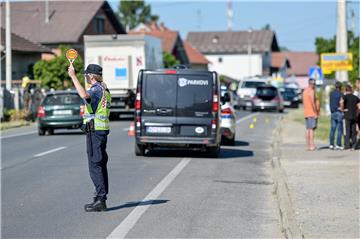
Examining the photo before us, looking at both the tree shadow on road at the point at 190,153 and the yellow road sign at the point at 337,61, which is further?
the yellow road sign at the point at 337,61

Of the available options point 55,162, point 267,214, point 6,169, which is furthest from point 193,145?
point 267,214

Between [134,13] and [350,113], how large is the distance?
103 m

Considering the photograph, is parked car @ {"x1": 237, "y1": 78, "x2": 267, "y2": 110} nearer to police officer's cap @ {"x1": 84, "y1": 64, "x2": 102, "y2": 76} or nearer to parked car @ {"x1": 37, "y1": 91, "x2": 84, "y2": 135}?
parked car @ {"x1": 37, "y1": 91, "x2": 84, "y2": 135}

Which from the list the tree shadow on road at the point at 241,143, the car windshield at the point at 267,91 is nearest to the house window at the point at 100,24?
the car windshield at the point at 267,91

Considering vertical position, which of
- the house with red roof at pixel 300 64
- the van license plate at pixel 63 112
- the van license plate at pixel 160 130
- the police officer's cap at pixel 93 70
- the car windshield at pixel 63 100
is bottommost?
the van license plate at pixel 160 130

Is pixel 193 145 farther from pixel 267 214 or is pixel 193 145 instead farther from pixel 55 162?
pixel 267 214

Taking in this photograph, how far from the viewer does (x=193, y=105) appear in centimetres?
1834

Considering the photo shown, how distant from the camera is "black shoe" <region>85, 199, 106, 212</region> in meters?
10.8

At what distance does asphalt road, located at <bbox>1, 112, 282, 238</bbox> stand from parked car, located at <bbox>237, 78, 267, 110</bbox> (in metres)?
35.5

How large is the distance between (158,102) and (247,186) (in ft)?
15.6

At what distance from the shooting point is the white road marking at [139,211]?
9.48 meters

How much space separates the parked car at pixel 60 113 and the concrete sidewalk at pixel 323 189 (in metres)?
7.99

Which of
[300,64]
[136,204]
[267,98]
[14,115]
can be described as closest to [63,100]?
[14,115]

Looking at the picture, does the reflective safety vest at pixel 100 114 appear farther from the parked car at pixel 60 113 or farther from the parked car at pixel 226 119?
the parked car at pixel 60 113
